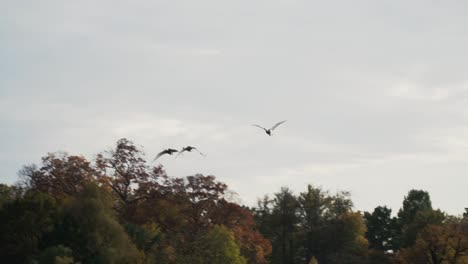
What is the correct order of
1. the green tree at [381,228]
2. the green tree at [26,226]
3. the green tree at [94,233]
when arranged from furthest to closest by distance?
1. the green tree at [381,228]
2. the green tree at [26,226]
3. the green tree at [94,233]

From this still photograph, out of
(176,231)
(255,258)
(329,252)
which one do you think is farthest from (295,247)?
(176,231)

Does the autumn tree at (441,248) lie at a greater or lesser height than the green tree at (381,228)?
lesser

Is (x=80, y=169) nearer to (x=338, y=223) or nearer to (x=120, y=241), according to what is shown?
(x=120, y=241)

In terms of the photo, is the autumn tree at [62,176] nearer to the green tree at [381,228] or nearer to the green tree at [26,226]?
the green tree at [26,226]

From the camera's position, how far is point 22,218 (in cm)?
6378

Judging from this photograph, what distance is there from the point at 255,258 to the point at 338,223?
29.9 m

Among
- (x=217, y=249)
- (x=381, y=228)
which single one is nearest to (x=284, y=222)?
(x=381, y=228)

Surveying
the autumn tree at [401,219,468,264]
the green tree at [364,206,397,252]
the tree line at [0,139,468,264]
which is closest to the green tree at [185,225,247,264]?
the tree line at [0,139,468,264]

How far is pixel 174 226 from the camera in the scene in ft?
252

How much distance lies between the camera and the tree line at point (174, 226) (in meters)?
61.8

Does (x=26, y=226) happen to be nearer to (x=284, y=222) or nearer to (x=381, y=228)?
(x=284, y=222)

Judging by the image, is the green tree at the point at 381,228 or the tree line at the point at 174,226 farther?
the green tree at the point at 381,228

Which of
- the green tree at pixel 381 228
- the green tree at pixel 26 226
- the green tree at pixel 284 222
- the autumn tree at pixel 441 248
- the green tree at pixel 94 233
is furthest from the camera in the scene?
the green tree at pixel 381 228

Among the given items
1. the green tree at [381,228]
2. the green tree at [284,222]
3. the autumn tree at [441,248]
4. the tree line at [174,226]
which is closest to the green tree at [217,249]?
the tree line at [174,226]
